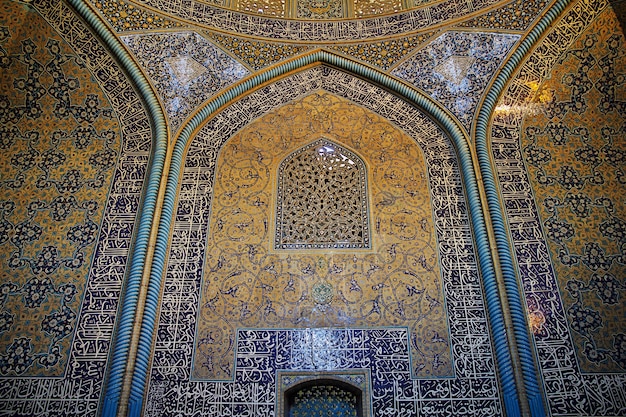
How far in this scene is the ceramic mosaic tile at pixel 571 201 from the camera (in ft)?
15.4

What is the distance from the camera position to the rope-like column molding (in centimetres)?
463

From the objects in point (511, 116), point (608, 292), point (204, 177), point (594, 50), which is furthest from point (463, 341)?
point (594, 50)

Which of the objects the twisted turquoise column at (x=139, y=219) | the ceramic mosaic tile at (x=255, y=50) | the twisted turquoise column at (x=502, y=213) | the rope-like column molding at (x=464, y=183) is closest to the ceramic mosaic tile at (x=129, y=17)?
the twisted turquoise column at (x=139, y=219)

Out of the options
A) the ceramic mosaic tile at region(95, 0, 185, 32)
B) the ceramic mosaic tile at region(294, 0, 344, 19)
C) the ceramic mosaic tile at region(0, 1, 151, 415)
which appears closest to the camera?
the ceramic mosaic tile at region(0, 1, 151, 415)

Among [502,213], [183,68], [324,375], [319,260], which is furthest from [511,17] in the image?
[324,375]

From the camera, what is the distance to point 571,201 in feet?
18.3

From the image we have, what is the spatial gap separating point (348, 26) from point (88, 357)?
4.29 m

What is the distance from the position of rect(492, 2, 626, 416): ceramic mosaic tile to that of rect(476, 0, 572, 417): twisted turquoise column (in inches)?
3.7

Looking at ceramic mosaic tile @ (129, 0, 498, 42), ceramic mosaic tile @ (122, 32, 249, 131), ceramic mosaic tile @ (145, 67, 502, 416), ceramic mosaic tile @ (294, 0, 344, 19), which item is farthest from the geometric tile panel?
ceramic mosaic tile @ (294, 0, 344, 19)

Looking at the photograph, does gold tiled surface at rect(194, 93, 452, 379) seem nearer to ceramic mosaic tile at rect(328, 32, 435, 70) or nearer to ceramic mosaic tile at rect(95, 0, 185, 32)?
ceramic mosaic tile at rect(328, 32, 435, 70)

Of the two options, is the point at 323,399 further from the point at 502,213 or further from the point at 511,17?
the point at 511,17

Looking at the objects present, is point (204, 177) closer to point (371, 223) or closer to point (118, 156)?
point (118, 156)

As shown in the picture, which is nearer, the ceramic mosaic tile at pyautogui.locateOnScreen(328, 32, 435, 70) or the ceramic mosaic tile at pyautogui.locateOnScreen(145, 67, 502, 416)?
the ceramic mosaic tile at pyautogui.locateOnScreen(145, 67, 502, 416)

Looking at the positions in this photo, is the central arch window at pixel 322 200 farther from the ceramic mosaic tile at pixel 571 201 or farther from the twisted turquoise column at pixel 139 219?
the ceramic mosaic tile at pixel 571 201
